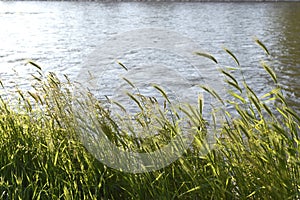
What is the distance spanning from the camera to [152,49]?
12.5m

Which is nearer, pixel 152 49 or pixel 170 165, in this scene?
pixel 170 165

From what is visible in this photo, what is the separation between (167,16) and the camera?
18922 millimetres

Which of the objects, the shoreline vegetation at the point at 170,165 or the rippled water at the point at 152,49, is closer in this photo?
the shoreline vegetation at the point at 170,165

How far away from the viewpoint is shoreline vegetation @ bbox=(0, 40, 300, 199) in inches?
101

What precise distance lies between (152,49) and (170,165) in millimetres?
9738

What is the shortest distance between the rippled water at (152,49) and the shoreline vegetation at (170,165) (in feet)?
3.19

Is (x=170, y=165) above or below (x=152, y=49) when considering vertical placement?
above

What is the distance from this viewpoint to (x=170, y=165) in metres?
2.90

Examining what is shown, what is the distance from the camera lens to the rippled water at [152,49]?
9.16 metres

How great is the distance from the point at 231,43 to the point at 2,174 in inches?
399

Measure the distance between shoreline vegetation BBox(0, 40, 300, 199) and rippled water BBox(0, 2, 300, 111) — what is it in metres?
0.97

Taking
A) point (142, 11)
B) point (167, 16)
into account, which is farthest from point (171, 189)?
point (142, 11)

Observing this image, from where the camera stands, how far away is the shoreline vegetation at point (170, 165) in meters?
2.56

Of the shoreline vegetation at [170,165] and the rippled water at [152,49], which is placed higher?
the shoreline vegetation at [170,165]
